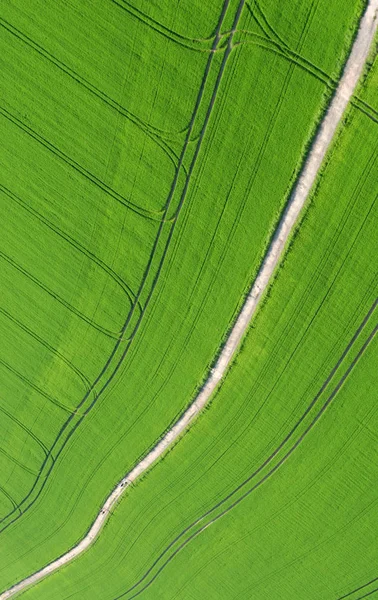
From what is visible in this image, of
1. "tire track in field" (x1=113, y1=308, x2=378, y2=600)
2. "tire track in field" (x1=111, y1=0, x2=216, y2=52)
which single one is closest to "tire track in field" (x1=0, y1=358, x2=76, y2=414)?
"tire track in field" (x1=113, y1=308, x2=378, y2=600)

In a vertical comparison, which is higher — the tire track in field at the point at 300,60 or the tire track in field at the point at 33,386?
the tire track in field at the point at 300,60

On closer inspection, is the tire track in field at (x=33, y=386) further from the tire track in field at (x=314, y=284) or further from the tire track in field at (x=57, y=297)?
the tire track in field at (x=314, y=284)

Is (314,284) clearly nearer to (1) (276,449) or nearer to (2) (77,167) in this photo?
(1) (276,449)

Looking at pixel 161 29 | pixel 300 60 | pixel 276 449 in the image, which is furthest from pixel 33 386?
pixel 300 60

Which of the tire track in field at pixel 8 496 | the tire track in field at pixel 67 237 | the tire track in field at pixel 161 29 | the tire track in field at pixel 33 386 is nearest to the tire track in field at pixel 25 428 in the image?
the tire track in field at pixel 33 386

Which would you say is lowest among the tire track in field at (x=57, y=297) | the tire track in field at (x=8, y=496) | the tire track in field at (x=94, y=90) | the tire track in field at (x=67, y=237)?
the tire track in field at (x=8, y=496)

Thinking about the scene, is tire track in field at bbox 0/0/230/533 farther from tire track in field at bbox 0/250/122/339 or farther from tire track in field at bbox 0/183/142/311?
tire track in field at bbox 0/183/142/311

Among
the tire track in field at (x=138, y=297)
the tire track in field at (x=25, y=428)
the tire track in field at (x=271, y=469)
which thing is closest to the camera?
Answer: the tire track in field at (x=138, y=297)
